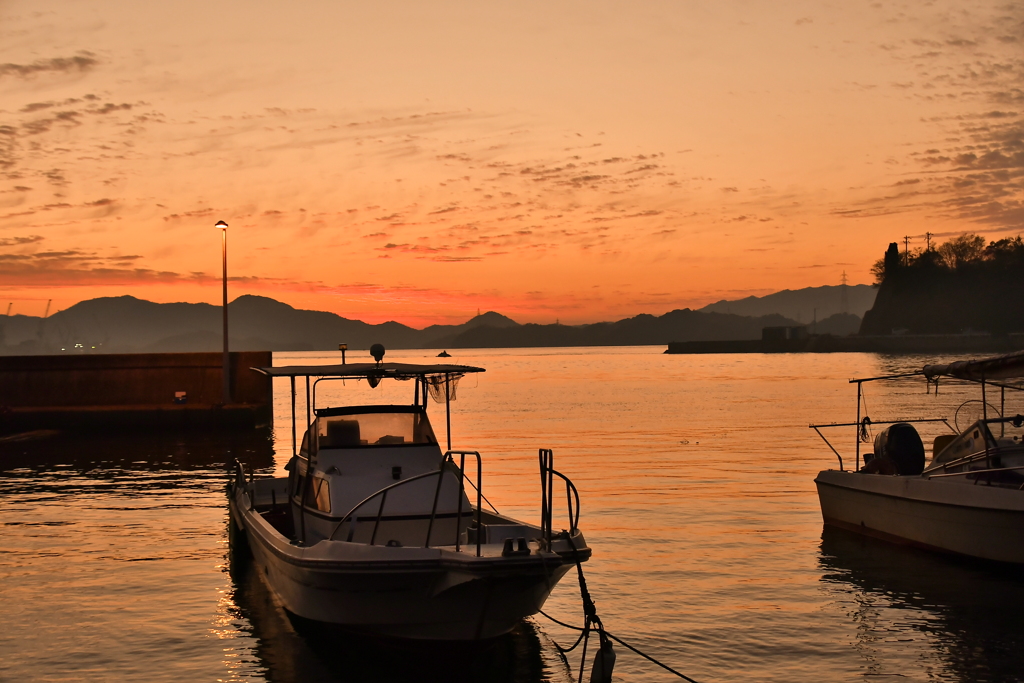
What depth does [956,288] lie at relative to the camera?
188 meters

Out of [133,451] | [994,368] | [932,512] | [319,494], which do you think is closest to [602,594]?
[319,494]

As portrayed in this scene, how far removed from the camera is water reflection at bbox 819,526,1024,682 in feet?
31.0

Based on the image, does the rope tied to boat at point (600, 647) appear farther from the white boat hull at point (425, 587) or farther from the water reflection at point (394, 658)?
the water reflection at point (394, 658)

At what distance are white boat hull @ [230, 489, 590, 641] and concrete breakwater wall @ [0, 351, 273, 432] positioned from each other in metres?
28.3

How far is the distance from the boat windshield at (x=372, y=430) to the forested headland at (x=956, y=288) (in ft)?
645

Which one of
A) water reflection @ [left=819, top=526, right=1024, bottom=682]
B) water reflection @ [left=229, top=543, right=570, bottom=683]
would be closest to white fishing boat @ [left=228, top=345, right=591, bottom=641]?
water reflection @ [left=229, top=543, right=570, bottom=683]

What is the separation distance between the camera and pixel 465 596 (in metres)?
8.84

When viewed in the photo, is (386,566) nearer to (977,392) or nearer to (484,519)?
Answer: (484,519)

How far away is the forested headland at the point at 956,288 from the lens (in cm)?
18325

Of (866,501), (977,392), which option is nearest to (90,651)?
(866,501)

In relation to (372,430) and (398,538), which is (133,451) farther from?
(398,538)

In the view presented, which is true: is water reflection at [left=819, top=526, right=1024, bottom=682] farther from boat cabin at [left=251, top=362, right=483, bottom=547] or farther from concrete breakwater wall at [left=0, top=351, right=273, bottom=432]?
concrete breakwater wall at [left=0, top=351, right=273, bottom=432]

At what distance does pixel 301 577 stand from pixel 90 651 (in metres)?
2.46

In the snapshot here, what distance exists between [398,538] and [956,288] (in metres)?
201
